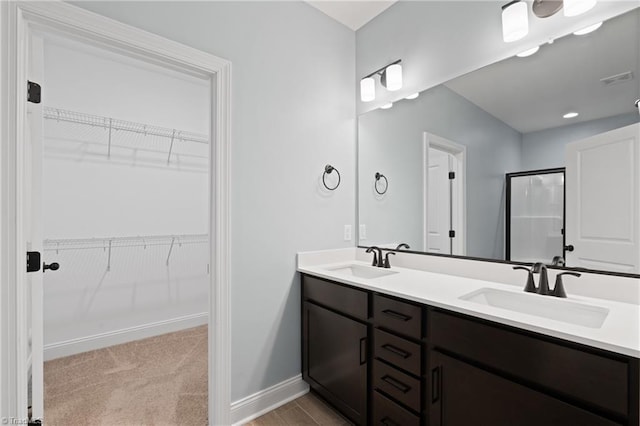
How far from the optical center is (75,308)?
2.65 m

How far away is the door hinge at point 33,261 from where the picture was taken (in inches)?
49.2

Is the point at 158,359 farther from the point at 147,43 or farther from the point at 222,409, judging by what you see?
the point at 147,43

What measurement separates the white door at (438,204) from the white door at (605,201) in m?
0.63

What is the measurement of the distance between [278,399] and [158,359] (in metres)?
1.30

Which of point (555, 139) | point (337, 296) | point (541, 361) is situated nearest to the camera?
point (541, 361)

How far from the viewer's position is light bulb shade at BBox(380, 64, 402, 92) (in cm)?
206

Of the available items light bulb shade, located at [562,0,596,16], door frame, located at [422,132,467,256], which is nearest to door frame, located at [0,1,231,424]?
door frame, located at [422,132,467,256]

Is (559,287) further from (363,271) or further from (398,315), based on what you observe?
(363,271)

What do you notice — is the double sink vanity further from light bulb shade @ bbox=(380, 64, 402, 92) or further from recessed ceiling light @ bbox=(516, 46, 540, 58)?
light bulb shade @ bbox=(380, 64, 402, 92)

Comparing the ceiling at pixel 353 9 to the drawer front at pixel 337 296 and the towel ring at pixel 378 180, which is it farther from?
the drawer front at pixel 337 296

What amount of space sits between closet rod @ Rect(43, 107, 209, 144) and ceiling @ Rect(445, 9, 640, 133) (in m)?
2.85

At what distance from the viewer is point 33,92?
1293mm

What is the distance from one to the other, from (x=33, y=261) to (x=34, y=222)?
179 millimetres

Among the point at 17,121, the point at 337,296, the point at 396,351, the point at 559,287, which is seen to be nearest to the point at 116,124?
the point at 17,121
